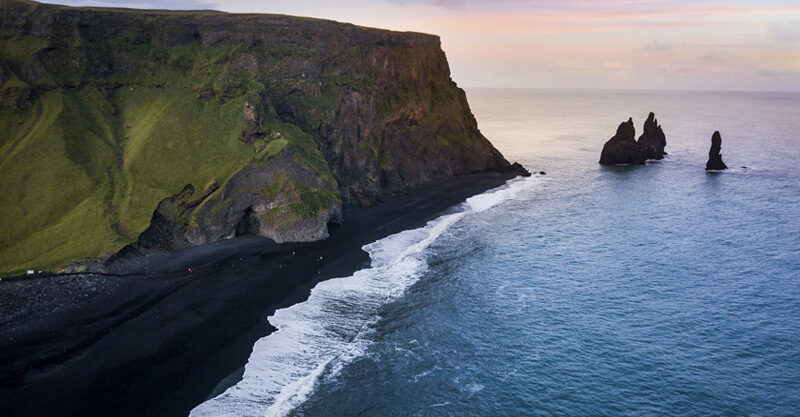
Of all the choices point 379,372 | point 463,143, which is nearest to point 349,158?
point 463,143

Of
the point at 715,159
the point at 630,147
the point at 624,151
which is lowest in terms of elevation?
the point at 715,159

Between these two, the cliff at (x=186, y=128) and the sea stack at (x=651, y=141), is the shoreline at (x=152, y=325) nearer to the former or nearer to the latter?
the cliff at (x=186, y=128)

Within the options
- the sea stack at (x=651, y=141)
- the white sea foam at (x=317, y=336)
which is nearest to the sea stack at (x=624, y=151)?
the sea stack at (x=651, y=141)

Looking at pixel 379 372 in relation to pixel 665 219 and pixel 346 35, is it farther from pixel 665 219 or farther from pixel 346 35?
pixel 346 35

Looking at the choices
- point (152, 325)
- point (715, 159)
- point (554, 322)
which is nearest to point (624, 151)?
point (715, 159)

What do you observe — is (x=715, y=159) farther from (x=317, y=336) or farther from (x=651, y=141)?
(x=317, y=336)
